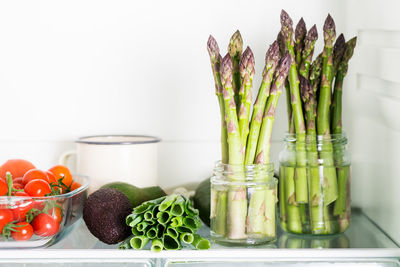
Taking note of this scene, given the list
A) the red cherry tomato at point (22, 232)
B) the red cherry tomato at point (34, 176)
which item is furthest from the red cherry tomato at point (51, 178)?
the red cherry tomato at point (22, 232)

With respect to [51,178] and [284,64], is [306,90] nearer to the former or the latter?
[284,64]

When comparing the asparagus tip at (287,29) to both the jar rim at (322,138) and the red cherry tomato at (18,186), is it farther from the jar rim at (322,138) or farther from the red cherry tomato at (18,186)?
the red cherry tomato at (18,186)

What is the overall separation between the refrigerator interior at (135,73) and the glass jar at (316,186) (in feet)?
0.67

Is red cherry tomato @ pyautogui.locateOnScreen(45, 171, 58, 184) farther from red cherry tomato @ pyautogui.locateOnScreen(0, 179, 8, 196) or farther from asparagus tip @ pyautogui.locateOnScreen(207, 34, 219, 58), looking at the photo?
asparagus tip @ pyautogui.locateOnScreen(207, 34, 219, 58)

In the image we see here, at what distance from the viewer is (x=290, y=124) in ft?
3.54

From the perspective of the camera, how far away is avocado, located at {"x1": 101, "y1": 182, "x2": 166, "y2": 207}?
1.05 meters

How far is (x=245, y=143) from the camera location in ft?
3.22

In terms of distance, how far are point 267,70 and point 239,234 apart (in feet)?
0.96

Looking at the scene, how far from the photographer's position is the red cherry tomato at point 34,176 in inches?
39.4

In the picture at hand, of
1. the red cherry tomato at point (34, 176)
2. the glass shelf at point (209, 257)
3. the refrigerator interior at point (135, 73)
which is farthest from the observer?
the refrigerator interior at point (135, 73)

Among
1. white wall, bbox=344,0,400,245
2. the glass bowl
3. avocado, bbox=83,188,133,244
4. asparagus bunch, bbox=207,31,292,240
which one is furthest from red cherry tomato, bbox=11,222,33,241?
white wall, bbox=344,0,400,245

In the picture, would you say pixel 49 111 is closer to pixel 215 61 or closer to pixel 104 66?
pixel 104 66

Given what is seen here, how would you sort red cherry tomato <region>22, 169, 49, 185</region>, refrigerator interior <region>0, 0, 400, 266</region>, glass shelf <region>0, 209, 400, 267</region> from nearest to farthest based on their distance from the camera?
glass shelf <region>0, 209, 400, 267</region> < red cherry tomato <region>22, 169, 49, 185</region> < refrigerator interior <region>0, 0, 400, 266</region>

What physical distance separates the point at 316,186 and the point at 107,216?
0.39 meters
